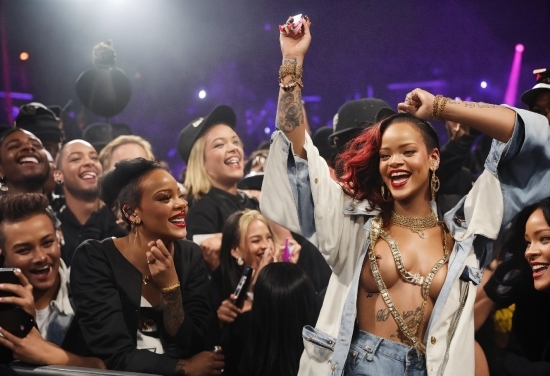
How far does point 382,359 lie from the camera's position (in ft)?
7.72

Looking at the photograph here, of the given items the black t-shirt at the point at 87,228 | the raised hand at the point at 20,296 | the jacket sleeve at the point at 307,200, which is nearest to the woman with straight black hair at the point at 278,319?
the jacket sleeve at the point at 307,200

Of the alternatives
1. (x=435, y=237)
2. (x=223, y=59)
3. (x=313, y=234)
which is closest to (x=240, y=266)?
(x=313, y=234)

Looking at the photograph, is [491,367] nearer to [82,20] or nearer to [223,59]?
[223,59]

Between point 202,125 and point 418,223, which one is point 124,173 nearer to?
point 202,125

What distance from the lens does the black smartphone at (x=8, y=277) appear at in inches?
105

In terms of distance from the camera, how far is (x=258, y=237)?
11.4 feet

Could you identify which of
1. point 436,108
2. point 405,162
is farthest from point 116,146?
point 436,108

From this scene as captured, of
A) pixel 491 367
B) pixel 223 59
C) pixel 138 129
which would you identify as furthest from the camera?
pixel 138 129

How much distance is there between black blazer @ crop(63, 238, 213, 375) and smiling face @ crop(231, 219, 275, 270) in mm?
440

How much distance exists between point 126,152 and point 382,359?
2.49 metres

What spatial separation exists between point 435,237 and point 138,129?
199 inches

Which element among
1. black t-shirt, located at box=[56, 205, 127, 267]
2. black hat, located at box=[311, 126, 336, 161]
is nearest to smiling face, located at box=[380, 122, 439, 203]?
black t-shirt, located at box=[56, 205, 127, 267]

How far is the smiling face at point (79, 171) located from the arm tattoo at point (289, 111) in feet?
6.56

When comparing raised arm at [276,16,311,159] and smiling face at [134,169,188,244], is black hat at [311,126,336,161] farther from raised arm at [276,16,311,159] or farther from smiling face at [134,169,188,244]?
raised arm at [276,16,311,159]
